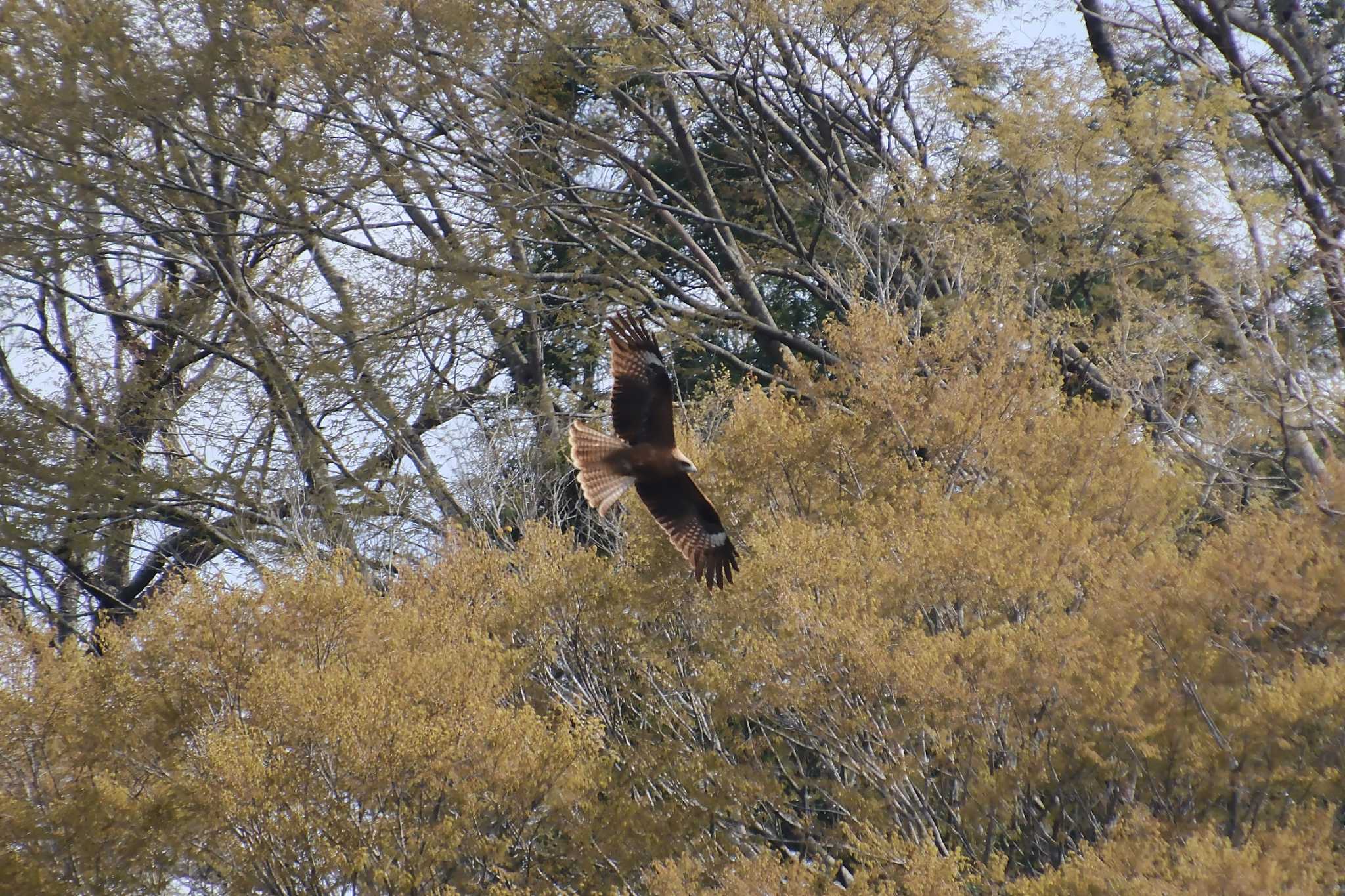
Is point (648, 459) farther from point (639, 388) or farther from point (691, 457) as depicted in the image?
point (691, 457)

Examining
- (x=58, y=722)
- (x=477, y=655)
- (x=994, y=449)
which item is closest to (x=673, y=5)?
(x=994, y=449)

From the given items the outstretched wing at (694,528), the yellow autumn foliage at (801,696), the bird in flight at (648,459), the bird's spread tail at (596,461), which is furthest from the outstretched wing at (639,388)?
the yellow autumn foliage at (801,696)

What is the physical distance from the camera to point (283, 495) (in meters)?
17.8

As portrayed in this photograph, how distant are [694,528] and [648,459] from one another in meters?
0.72

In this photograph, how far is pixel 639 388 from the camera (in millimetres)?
9375

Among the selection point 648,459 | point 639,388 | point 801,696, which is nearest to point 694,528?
point 648,459

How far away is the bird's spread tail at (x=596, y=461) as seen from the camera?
9500 millimetres

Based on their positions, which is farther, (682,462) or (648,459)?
(648,459)

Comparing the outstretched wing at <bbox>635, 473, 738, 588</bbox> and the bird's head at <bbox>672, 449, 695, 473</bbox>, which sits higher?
the bird's head at <bbox>672, 449, 695, 473</bbox>

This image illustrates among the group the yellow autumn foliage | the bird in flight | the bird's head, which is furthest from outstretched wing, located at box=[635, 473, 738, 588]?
the bird's head

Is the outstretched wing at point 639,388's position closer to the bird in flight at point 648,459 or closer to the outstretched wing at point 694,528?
the bird in flight at point 648,459

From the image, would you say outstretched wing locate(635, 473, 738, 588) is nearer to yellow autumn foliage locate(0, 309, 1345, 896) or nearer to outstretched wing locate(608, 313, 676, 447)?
yellow autumn foliage locate(0, 309, 1345, 896)

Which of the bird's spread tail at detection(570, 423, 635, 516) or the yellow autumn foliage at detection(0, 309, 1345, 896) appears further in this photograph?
the bird's spread tail at detection(570, 423, 635, 516)

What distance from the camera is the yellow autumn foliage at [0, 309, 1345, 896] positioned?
321 inches
